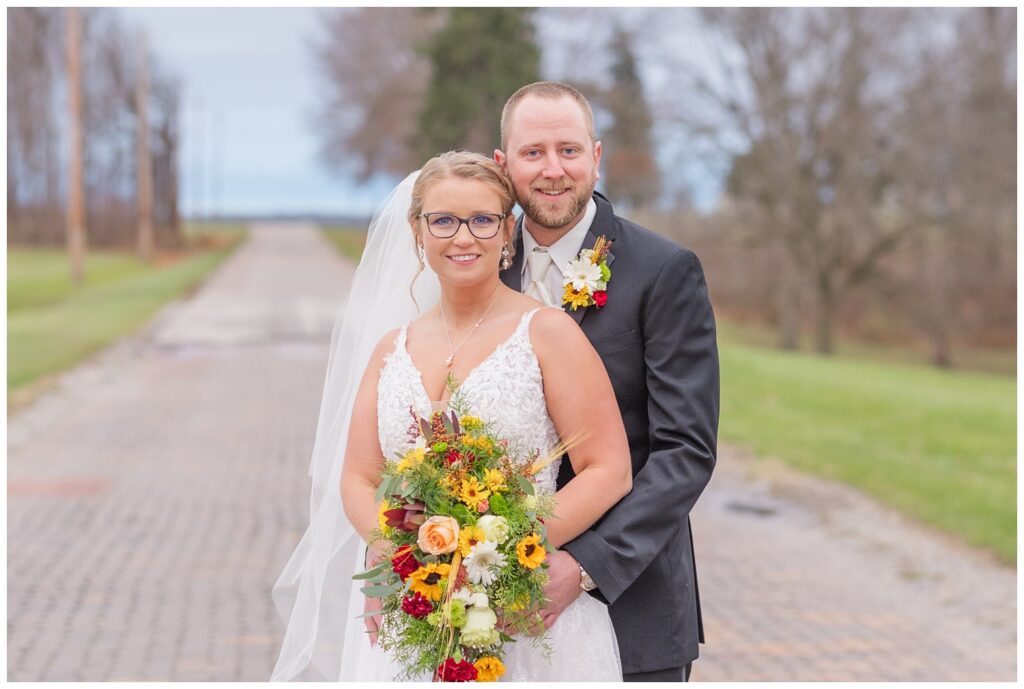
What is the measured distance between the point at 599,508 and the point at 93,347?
788 inches

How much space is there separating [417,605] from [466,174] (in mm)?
1024

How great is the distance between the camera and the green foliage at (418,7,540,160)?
31188 mm

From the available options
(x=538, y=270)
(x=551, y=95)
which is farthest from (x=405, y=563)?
(x=551, y=95)

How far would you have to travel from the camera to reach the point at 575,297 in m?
3.04

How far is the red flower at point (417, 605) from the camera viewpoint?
2.75 m

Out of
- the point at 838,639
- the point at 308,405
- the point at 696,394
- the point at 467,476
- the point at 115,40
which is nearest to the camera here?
the point at 467,476

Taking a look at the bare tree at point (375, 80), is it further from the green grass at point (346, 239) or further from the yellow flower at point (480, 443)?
the yellow flower at point (480, 443)

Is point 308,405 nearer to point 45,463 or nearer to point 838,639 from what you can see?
point 45,463

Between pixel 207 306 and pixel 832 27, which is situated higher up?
pixel 832 27

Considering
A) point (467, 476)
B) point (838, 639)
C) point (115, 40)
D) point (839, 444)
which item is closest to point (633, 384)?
point (467, 476)

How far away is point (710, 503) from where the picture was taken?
10594mm

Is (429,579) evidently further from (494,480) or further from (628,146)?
(628,146)

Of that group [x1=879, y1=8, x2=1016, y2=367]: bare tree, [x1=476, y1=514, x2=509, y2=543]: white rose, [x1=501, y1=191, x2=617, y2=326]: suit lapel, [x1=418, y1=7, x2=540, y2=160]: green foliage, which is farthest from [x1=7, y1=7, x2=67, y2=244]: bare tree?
[x1=476, y1=514, x2=509, y2=543]: white rose

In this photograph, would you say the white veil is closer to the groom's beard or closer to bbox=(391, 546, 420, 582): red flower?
the groom's beard
